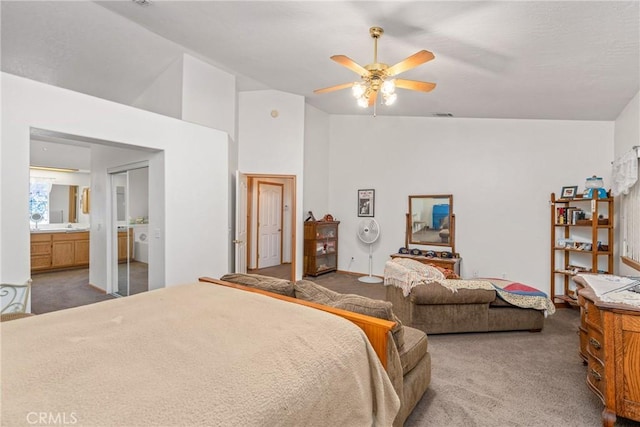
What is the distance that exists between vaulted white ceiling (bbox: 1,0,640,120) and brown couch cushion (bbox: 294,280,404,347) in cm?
233

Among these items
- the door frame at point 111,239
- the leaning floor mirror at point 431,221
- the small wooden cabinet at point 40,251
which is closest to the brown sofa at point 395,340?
the door frame at point 111,239

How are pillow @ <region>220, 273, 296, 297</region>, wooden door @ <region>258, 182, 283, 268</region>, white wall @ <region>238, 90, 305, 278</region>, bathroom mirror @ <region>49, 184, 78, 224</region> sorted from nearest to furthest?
pillow @ <region>220, 273, 296, 297</region> < white wall @ <region>238, 90, 305, 278</region> < bathroom mirror @ <region>49, 184, 78, 224</region> < wooden door @ <region>258, 182, 283, 268</region>

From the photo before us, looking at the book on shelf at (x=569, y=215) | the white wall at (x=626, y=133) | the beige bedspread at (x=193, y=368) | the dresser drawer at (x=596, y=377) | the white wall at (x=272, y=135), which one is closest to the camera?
the beige bedspread at (x=193, y=368)

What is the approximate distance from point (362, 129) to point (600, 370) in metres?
5.26

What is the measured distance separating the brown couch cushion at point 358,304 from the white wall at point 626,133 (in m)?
3.42

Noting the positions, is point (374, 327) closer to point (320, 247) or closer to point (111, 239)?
point (111, 239)

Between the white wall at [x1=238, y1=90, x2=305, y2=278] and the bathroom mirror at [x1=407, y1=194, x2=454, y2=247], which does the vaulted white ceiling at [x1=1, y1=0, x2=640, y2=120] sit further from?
the bathroom mirror at [x1=407, y1=194, x2=454, y2=247]

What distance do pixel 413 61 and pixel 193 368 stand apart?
2586 millimetres

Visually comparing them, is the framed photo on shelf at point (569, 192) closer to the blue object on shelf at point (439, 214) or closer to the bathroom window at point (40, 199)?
the blue object on shelf at point (439, 214)

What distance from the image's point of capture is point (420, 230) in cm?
588

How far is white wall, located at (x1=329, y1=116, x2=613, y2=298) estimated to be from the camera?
4746mm

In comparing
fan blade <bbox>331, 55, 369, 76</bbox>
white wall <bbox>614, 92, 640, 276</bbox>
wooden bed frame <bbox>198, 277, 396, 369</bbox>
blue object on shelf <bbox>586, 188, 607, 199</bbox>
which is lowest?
wooden bed frame <bbox>198, 277, 396, 369</bbox>

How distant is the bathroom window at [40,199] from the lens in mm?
6781

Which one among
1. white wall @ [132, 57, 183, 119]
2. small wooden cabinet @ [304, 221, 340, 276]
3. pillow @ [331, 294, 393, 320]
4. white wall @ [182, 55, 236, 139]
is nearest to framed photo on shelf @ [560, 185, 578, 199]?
small wooden cabinet @ [304, 221, 340, 276]
